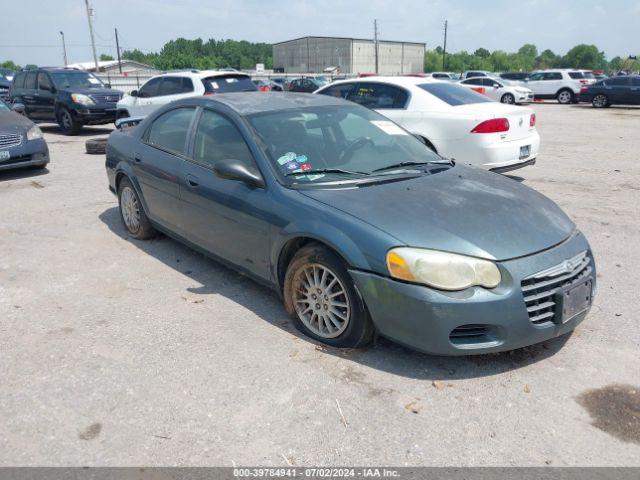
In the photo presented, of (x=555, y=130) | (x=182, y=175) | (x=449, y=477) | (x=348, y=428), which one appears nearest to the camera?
(x=449, y=477)

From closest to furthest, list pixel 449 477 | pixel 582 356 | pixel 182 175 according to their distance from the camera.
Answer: pixel 449 477 < pixel 582 356 < pixel 182 175

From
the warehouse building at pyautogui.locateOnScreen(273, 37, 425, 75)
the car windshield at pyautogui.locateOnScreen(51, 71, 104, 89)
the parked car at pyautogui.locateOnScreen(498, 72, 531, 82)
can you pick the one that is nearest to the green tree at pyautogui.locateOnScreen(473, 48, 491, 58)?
the warehouse building at pyautogui.locateOnScreen(273, 37, 425, 75)

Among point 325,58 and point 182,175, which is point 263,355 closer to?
point 182,175

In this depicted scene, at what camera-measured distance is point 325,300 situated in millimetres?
3545

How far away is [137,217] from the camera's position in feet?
18.6

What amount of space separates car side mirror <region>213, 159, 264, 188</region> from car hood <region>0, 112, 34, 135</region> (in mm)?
6776

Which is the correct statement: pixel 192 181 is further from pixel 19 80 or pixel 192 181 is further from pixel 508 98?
pixel 508 98

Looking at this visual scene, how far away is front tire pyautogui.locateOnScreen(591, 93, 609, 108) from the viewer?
23.8m

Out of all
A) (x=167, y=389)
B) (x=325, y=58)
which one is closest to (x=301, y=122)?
(x=167, y=389)

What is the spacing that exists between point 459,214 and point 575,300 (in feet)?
2.76

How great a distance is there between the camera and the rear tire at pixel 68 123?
14.8 meters

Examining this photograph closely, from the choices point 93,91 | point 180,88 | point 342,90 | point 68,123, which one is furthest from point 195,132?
point 68,123

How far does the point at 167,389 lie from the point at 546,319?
220cm

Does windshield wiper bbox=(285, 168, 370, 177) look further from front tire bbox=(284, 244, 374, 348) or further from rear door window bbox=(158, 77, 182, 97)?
rear door window bbox=(158, 77, 182, 97)
